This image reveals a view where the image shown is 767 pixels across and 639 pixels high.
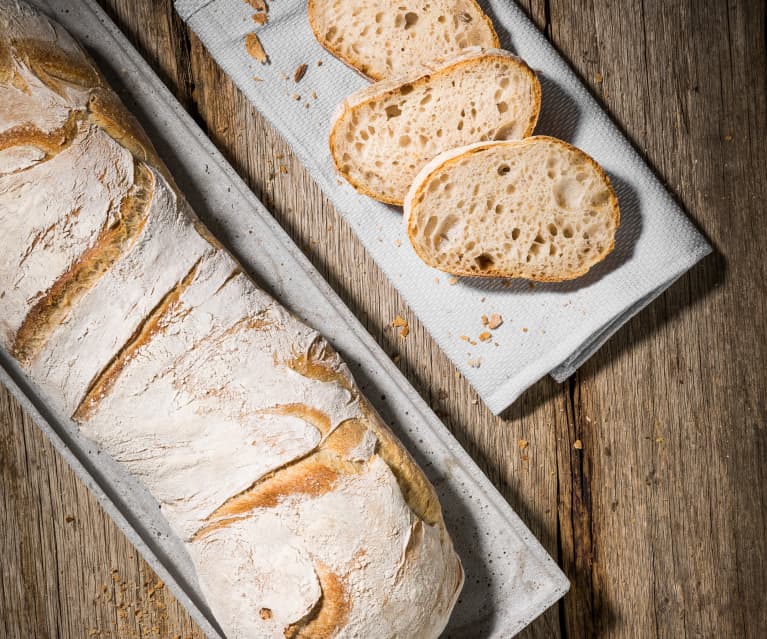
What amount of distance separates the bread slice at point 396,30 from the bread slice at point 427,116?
0.07 m

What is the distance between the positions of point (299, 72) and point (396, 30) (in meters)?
0.21

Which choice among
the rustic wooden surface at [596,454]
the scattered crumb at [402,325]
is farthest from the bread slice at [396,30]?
the scattered crumb at [402,325]

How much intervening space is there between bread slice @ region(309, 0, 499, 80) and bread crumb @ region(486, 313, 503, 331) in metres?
0.51

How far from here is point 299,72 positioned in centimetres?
124

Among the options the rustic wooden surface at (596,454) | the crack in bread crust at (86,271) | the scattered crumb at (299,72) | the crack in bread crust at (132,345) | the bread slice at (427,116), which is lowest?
the rustic wooden surface at (596,454)

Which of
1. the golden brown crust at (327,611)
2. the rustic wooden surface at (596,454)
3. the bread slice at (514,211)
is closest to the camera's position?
the golden brown crust at (327,611)

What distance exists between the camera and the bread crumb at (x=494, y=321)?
1.24 metres

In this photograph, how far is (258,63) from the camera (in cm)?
125

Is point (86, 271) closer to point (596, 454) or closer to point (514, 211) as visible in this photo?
point (514, 211)

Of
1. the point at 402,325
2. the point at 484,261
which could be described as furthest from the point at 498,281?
the point at 402,325

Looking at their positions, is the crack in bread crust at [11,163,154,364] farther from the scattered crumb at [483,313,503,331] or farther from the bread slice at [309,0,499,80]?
the scattered crumb at [483,313,503,331]

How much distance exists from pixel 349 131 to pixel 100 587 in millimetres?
1094

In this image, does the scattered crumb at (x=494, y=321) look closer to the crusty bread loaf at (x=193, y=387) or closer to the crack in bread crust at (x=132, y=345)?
the crusty bread loaf at (x=193, y=387)

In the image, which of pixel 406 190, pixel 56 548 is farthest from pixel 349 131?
pixel 56 548
